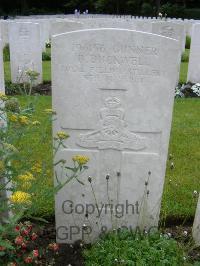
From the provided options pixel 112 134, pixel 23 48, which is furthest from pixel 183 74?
pixel 112 134

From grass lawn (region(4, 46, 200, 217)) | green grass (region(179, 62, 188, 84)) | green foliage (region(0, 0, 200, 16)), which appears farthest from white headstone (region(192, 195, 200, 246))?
green foliage (region(0, 0, 200, 16))

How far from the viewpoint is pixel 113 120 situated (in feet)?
8.43

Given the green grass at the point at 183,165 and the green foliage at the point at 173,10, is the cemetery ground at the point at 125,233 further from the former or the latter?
the green foliage at the point at 173,10

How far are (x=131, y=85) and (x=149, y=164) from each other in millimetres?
553

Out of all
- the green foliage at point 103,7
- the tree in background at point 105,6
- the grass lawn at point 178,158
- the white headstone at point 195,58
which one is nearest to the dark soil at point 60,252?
the grass lawn at point 178,158

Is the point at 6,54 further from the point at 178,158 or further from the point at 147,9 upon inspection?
the point at 147,9

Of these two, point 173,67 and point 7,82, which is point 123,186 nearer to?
point 173,67

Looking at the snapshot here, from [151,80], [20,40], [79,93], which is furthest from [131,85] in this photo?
[20,40]

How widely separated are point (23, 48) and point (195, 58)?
331 centimetres

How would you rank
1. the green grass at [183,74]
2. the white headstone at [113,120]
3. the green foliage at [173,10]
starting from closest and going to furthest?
the white headstone at [113,120], the green grass at [183,74], the green foliage at [173,10]

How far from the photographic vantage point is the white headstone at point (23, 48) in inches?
301

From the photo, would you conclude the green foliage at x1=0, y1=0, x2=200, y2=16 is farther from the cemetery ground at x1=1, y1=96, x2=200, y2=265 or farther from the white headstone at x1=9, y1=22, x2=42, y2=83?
the cemetery ground at x1=1, y1=96, x2=200, y2=265

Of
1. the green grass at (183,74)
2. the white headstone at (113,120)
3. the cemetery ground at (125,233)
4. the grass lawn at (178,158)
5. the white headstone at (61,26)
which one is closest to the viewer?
the white headstone at (113,120)

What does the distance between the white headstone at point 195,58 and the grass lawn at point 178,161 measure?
1743 millimetres
